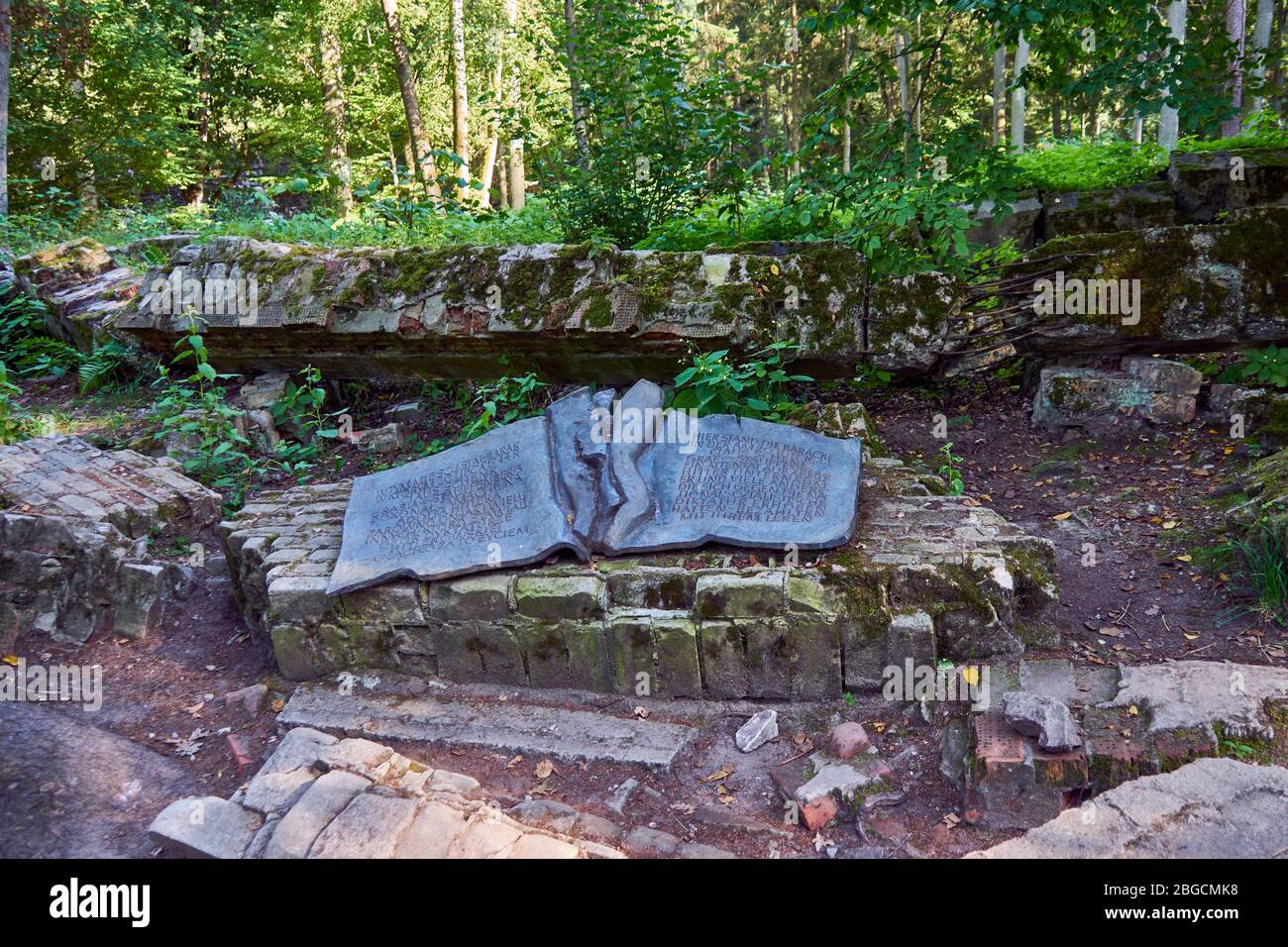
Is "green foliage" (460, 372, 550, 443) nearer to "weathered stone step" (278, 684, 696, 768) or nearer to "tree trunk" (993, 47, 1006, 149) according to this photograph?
"weathered stone step" (278, 684, 696, 768)

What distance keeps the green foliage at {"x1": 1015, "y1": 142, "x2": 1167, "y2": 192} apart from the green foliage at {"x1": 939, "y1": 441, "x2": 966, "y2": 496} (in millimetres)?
2937

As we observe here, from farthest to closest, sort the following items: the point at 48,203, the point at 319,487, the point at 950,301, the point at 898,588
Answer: the point at 48,203 → the point at 950,301 → the point at 319,487 → the point at 898,588

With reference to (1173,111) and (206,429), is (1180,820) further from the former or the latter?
(1173,111)

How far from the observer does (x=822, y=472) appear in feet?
13.1

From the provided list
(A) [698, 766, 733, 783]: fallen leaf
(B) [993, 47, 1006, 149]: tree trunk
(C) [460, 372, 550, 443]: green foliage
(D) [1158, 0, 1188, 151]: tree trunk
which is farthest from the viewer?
(B) [993, 47, 1006, 149]: tree trunk

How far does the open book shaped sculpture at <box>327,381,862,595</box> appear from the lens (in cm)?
378

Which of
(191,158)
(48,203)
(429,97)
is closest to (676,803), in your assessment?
(48,203)

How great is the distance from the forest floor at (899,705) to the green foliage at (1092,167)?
8.49 feet

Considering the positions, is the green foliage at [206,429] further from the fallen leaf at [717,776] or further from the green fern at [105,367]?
the fallen leaf at [717,776]

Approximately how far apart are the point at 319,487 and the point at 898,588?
334 centimetres

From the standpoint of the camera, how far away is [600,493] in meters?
3.95

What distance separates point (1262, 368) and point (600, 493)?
4.16 metres

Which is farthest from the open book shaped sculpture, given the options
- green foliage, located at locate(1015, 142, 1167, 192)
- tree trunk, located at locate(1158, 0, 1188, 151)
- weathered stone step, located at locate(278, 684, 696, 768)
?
tree trunk, located at locate(1158, 0, 1188, 151)

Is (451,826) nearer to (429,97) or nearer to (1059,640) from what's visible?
(1059,640)
